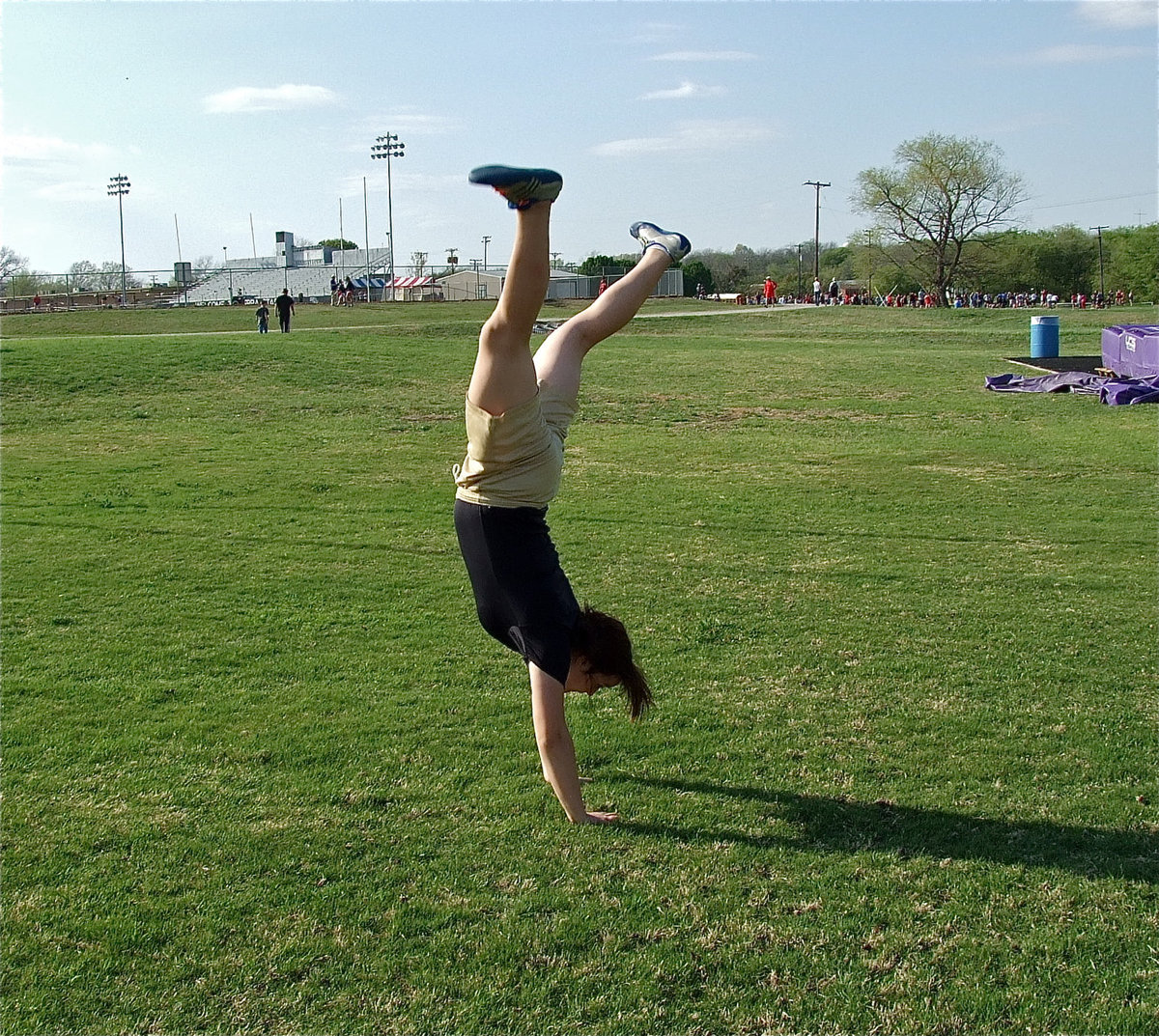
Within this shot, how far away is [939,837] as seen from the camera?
4105mm

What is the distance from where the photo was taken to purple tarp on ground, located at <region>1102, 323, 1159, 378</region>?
63.8 ft

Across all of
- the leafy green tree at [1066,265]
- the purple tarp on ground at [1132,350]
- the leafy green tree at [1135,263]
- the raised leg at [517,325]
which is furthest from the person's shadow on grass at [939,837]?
the leafy green tree at [1066,265]

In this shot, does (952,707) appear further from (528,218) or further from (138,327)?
(138,327)

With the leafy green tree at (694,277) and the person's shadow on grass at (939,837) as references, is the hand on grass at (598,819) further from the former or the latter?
the leafy green tree at (694,277)

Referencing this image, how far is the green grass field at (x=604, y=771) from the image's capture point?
326 centimetres

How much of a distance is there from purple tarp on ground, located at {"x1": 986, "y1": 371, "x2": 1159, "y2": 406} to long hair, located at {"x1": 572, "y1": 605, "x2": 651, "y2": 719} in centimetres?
1597

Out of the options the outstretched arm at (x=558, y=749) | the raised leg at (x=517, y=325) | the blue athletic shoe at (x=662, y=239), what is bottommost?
the outstretched arm at (x=558, y=749)

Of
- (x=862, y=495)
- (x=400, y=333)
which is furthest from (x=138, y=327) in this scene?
(x=862, y=495)

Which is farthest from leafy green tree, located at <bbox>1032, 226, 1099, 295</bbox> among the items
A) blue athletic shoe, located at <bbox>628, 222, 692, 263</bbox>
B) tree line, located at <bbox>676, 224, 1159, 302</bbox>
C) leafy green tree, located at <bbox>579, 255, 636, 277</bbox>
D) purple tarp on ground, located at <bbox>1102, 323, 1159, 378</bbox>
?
blue athletic shoe, located at <bbox>628, 222, 692, 263</bbox>

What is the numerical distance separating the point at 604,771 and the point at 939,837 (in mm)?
1385

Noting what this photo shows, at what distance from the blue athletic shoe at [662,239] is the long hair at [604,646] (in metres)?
1.49

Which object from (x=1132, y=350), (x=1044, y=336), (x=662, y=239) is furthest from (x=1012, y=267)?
(x=662, y=239)

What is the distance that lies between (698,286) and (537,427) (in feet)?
243

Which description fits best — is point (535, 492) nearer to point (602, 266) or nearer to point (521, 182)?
point (521, 182)
